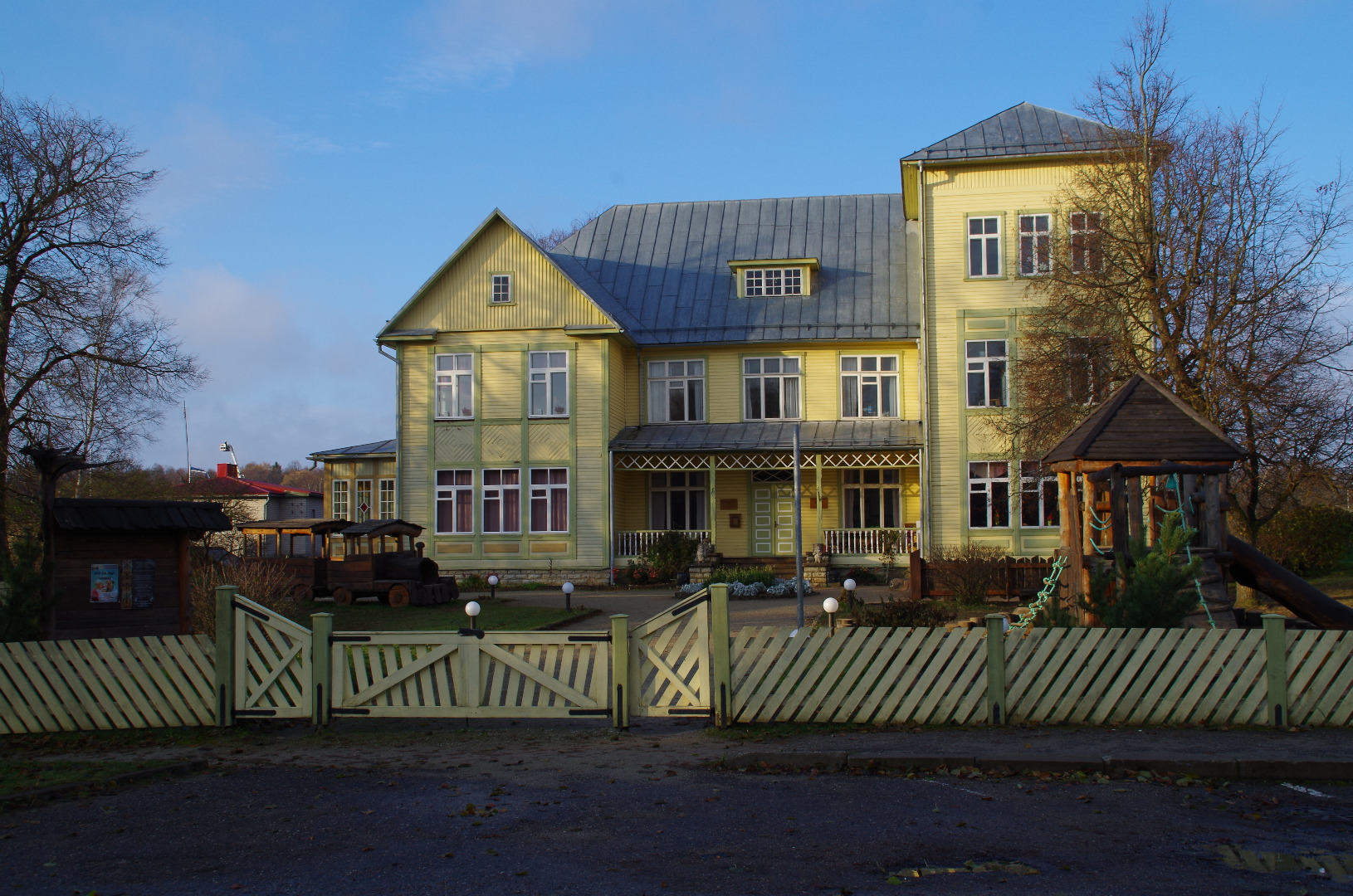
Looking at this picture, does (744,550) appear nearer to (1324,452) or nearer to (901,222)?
(901,222)

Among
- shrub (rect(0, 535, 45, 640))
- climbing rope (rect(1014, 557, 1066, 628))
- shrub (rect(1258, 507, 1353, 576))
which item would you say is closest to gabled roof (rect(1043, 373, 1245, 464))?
climbing rope (rect(1014, 557, 1066, 628))

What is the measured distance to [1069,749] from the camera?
7781 millimetres

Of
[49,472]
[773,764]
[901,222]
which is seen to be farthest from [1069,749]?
[901,222]

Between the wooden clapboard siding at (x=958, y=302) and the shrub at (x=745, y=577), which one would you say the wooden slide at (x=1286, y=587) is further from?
the wooden clapboard siding at (x=958, y=302)

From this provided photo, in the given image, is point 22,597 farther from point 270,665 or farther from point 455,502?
point 455,502

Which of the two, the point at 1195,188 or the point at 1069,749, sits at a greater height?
the point at 1195,188

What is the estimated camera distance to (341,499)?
3456cm

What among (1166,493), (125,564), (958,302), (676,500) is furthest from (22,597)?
(958,302)

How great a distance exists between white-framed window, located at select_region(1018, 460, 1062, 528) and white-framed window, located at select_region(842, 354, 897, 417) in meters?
4.28

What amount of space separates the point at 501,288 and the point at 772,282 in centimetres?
800

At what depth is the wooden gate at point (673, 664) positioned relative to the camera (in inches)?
347

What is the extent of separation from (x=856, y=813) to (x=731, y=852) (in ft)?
3.59

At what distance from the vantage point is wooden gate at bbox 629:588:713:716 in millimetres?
8820

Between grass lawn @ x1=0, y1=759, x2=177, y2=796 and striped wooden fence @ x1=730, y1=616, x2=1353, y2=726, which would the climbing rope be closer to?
striped wooden fence @ x1=730, y1=616, x2=1353, y2=726
